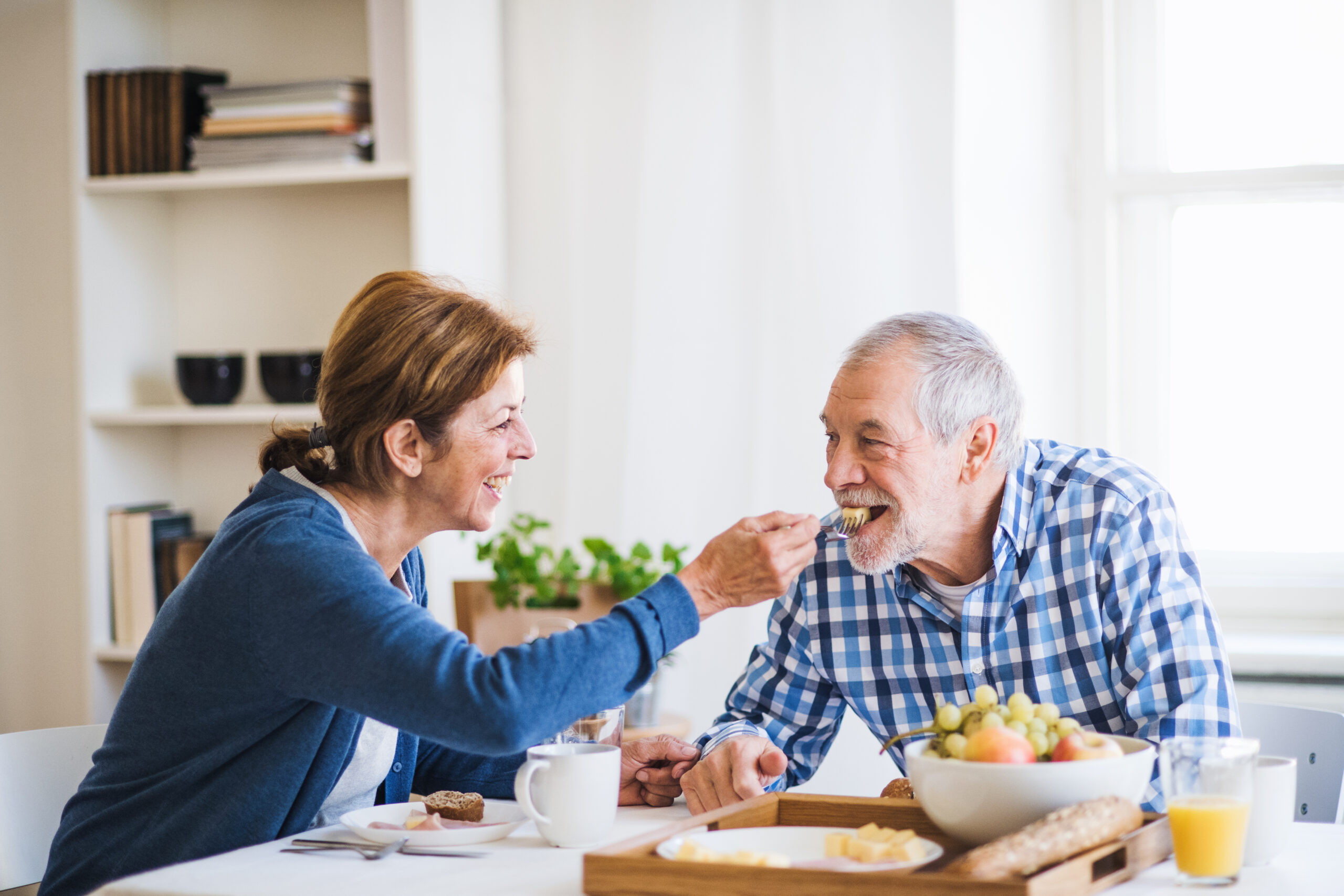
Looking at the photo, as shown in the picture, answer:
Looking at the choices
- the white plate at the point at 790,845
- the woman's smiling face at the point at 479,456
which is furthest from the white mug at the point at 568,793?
the woman's smiling face at the point at 479,456

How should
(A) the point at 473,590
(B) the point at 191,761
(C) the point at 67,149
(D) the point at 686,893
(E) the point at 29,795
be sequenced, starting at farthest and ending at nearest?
1. (C) the point at 67,149
2. (A) the point at 473,590
3. (E) the point at 29,795
4. (B) the point at 191,761
5. (D) the point at 686,893

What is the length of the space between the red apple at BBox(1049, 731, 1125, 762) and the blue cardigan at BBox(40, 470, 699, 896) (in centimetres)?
39

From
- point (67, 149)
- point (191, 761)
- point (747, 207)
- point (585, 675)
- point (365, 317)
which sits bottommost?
point (191, 761)

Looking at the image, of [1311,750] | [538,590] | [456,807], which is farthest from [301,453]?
[1311,750]

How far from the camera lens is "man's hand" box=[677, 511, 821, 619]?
146 centimetres

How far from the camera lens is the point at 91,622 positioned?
2.98 metres

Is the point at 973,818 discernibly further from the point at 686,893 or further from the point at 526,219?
the point at 526,219

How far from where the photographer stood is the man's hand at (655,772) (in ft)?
5.08

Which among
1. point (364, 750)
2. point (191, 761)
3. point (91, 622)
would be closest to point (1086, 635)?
point (364, 750)

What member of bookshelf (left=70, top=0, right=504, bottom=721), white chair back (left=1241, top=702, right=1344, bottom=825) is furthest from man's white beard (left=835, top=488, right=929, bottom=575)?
bookshelf (left=70, top=0, right=504, bottom=721)

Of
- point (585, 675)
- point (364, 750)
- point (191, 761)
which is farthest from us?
point (364, 750)

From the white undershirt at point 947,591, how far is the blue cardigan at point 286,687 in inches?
22.5

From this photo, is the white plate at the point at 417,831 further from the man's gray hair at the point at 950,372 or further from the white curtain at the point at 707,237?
the white curtain at the point at 707,237

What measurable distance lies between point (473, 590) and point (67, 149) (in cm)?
153
